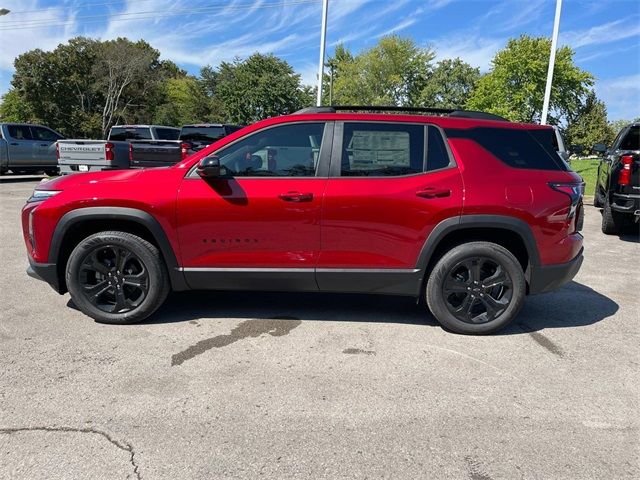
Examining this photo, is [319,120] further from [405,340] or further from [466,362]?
[466,362]

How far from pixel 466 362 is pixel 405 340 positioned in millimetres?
547

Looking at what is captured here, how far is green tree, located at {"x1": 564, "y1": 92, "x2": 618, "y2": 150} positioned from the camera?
75875 millimetres

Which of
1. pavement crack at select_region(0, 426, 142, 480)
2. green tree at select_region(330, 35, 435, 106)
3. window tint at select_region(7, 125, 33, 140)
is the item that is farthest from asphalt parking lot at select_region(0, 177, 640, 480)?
green tree at select_region(330, 35, 435, 106)

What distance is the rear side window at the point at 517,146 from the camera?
158 inches

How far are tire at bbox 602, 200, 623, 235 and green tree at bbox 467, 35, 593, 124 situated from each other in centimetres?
4893

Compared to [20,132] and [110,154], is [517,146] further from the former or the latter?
[20,132]

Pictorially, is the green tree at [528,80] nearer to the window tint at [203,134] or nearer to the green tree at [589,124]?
the green tree at [589,124]

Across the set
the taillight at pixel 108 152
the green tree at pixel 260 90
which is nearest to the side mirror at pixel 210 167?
the taillight at pixel 108 152

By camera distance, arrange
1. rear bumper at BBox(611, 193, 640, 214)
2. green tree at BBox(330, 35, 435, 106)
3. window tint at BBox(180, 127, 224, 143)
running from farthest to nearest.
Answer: green tree at BBox(330, 35, 435, 106) → window tint at BBox(180, 127, 224, 143) → rear bumper at BBox(611, 193, 640, 214)

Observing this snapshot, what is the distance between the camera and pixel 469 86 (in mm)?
76062

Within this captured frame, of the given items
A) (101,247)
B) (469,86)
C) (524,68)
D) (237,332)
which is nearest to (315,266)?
(237,332)

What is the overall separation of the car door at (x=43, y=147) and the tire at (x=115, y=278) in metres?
14.3

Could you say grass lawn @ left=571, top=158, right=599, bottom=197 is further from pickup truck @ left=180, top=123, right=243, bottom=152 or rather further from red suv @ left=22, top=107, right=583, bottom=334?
pickup truck @ left=180, top=123, right=243, bottom=152

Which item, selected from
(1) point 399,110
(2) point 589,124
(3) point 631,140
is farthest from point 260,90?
(2) point 589,124
